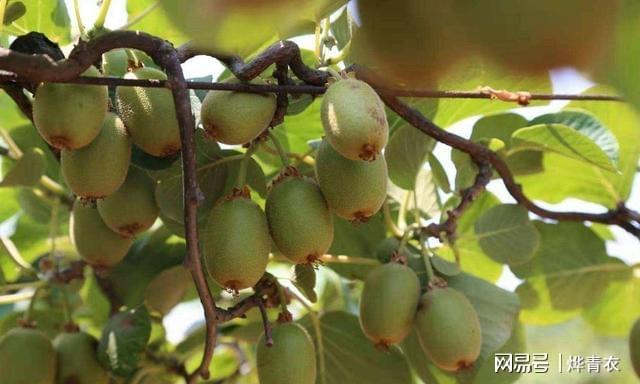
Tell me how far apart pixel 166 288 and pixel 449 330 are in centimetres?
32

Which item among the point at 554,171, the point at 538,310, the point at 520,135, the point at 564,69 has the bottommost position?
the point at 538,310

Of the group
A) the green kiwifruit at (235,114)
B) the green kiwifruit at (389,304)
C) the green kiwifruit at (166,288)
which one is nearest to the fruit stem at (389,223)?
the green kiwifruit at (389,304)

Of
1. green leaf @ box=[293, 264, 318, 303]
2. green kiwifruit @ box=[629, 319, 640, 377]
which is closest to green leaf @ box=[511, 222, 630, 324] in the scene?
green kiwifruit @ box=[629, 319, 640, 377]

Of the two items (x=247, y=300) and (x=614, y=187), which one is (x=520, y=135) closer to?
(x=614, y=187)

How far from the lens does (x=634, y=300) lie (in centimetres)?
103

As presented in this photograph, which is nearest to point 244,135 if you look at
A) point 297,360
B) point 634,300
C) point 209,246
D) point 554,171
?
point 209,246

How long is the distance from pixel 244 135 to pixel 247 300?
0.14 m

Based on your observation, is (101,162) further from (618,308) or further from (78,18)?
(618,308)

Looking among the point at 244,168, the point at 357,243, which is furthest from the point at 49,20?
the point at 357,243

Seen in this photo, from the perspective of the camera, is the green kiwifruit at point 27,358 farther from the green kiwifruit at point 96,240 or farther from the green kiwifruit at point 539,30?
the green kiwifruit at point 539,30

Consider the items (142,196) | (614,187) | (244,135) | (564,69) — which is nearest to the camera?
(564,69)

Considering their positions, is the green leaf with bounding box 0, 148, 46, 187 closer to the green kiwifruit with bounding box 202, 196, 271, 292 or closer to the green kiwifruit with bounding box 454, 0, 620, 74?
the green kiwifruit with bounding box 202, 196, 271, 292

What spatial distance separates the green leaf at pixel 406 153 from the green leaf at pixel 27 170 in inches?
14.1

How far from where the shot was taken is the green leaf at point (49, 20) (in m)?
0.77
